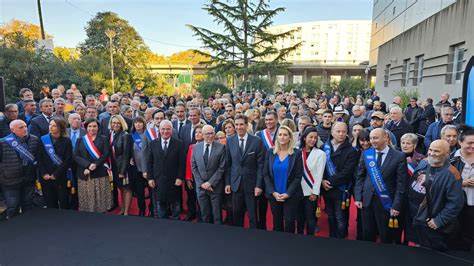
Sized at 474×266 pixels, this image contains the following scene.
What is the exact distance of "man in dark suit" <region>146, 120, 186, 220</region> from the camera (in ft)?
13.2

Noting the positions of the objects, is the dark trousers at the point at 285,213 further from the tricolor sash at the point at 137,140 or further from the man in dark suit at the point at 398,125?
the man in dark suit at the point at 398,125

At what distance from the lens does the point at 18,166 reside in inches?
148

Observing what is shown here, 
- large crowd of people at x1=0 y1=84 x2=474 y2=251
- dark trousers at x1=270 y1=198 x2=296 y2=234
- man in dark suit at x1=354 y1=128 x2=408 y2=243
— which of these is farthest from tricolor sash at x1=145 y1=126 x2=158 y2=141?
man in dark suit at x1=354 y1=128 x2=408 y2=243

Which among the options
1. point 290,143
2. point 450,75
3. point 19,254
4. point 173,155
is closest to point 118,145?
point 173,155

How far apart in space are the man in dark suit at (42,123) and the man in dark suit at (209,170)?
9.25ft

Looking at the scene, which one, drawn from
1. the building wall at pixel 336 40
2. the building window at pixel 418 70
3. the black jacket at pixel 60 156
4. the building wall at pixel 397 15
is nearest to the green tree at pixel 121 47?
the building wall at pixel 397 15

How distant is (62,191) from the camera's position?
4152 millimetres

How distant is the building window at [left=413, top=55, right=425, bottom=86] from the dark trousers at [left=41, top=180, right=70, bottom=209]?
1478 centimetres

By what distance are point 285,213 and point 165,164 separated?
1685 millimetres

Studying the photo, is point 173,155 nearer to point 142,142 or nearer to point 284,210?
point 142,142

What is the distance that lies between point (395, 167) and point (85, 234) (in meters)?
2.98

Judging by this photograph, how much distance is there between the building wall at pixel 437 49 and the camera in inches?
391

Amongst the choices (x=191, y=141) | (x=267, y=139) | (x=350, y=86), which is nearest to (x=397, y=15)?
(x=350, y=86)

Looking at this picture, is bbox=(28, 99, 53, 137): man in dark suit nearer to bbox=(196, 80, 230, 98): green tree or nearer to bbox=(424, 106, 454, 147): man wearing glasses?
bbox=(424, 106, 454, 147): man wearing glasses
